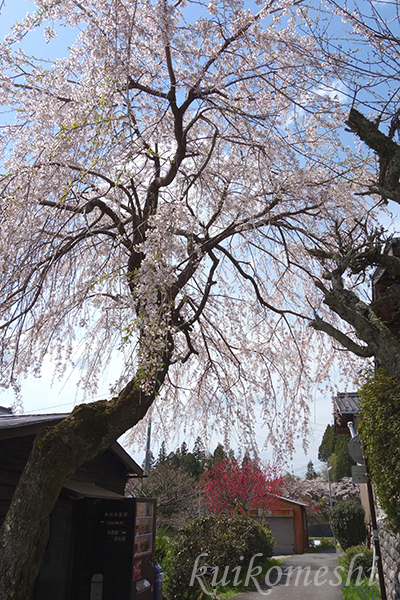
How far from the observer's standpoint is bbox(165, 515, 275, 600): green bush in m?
7.57

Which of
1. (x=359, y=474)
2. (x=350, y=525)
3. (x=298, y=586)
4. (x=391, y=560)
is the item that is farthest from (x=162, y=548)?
(x=350, y=525)

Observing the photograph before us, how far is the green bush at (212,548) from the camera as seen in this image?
7574 millimetres

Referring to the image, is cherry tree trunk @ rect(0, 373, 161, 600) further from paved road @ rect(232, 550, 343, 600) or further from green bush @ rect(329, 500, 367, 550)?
green bush @ rect(329, 500, 367, 550)

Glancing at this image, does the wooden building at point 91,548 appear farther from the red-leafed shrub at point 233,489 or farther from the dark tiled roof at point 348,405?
the red-leafed shrub at point 233,489

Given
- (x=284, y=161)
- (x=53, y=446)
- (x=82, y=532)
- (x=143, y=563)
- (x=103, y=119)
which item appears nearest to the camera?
(x=53, y=446)

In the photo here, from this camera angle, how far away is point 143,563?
6.88 m

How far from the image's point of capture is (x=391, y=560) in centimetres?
579

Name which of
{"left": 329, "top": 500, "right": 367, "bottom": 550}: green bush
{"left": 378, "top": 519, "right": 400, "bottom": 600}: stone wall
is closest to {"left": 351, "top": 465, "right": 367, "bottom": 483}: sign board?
{"left": 378, "top": 519, "right": 400, "bottom": 600}: stone wall

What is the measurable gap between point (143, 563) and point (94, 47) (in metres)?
7.57

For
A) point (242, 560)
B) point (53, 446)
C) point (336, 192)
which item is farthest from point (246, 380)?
point (242, 560)

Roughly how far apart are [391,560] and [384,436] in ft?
7.38

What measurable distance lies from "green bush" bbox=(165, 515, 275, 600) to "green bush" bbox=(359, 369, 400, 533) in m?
4.52

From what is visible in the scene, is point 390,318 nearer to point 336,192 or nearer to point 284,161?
point 336,192

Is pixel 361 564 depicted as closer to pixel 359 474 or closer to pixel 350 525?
pixel 350 525
